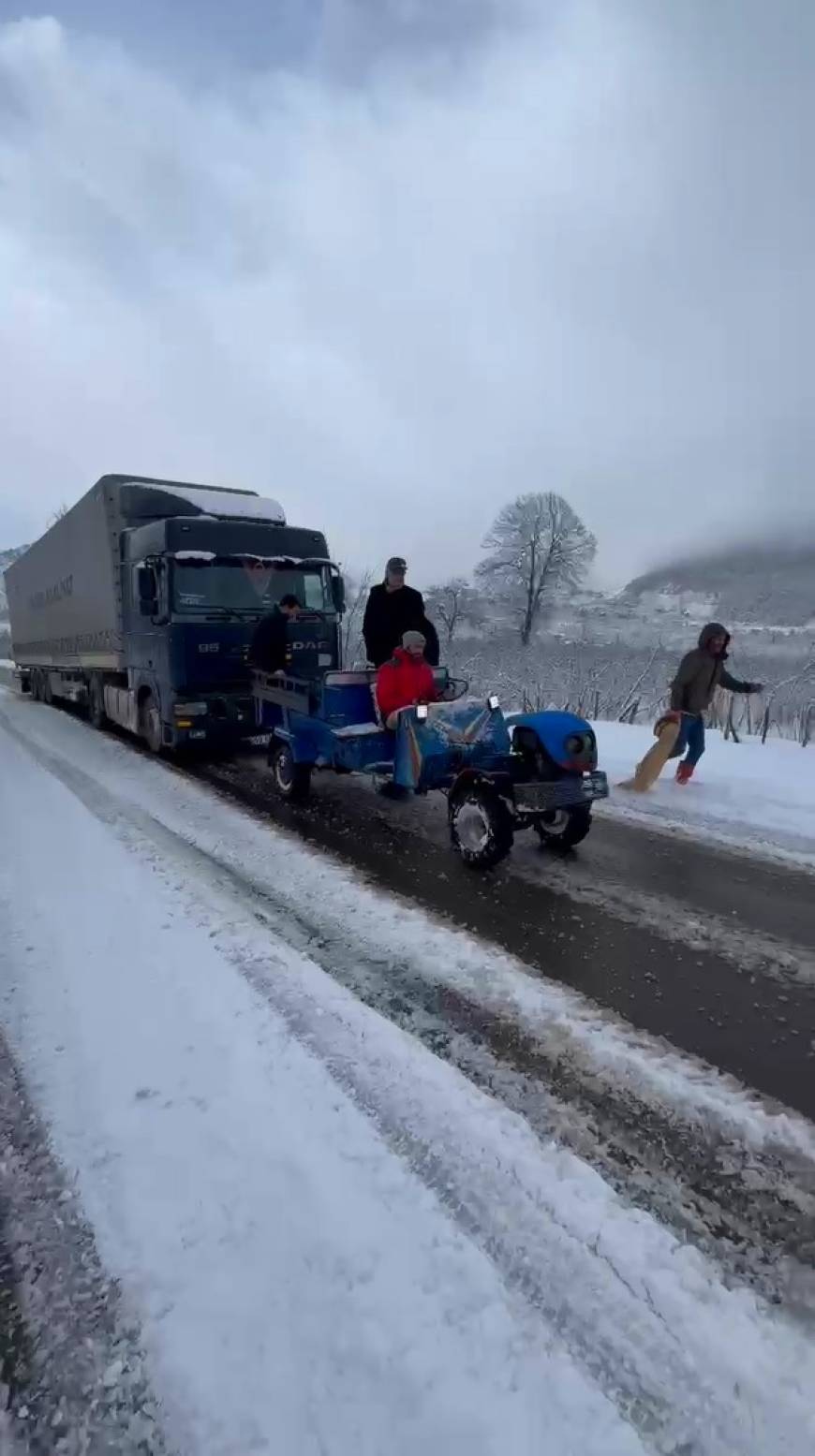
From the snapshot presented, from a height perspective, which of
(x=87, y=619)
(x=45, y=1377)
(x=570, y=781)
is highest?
(x=87, y=619)

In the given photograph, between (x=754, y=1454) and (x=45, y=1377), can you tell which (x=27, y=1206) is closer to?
(x=45, y=1377)

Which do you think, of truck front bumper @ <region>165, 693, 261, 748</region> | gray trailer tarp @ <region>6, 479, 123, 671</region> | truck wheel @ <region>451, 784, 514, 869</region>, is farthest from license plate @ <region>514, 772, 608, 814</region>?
gray trailer tarp @ <region>6, 479, 123, 671</region>

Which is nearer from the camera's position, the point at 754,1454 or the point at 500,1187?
the point at 754,1454

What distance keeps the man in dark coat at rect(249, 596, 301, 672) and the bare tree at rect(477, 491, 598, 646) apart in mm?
30443

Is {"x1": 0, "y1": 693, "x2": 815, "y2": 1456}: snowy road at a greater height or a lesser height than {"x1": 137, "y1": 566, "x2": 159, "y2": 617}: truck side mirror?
lesser

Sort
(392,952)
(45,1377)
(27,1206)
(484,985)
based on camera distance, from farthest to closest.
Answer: (392,952) → (484,985) → (27,1206) → (45,1377)

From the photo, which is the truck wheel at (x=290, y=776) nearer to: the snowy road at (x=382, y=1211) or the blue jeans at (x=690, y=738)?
the snowy road at (x=382, y=1211)

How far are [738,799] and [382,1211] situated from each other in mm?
6125

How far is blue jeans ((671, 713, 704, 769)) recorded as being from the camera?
25.0ft

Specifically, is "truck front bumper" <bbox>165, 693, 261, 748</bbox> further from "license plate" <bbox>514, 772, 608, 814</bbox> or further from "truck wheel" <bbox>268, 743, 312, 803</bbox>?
"license plate" <bbox>514, 772, 608, 814</bbox>

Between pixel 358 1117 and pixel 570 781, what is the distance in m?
3.13

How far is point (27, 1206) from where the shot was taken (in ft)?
7.32

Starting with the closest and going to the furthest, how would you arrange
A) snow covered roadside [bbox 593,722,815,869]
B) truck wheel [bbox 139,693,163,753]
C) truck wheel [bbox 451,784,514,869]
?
1. truck wheel [bbox 451,784,514,869]
2. snow covered roadside [bbox 593,722,815,869]
3. truck wheel [bbox 139,693,163,753]

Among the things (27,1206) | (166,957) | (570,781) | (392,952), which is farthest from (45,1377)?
(570,781)
